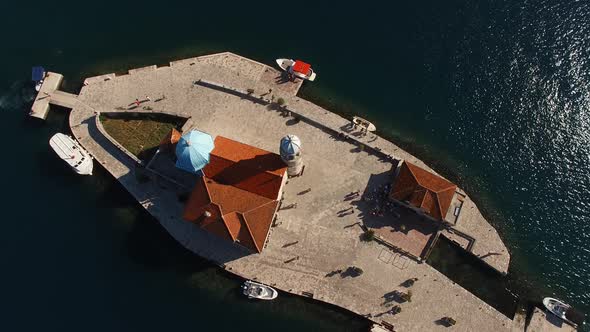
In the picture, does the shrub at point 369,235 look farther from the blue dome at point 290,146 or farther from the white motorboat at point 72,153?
the white motorboat at point 72,153

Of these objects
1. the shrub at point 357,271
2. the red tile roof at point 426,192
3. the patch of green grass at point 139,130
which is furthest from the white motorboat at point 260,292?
the patch of green grass at point 139,130

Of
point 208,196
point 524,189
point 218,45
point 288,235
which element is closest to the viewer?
point 208,196

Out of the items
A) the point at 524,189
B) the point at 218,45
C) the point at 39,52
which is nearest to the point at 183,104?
the point at 218,45

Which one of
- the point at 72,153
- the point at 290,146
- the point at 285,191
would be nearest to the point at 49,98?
the point at 72,153

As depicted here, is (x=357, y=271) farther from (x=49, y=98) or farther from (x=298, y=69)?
(x=49, y=98)

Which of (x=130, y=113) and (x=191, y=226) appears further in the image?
(x=130, y=113)

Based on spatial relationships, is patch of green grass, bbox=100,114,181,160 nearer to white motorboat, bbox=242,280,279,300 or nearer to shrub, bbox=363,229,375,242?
white motorboat, bbox=242,280,279,300

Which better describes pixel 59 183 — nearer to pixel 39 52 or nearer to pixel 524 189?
pixel 39 52
